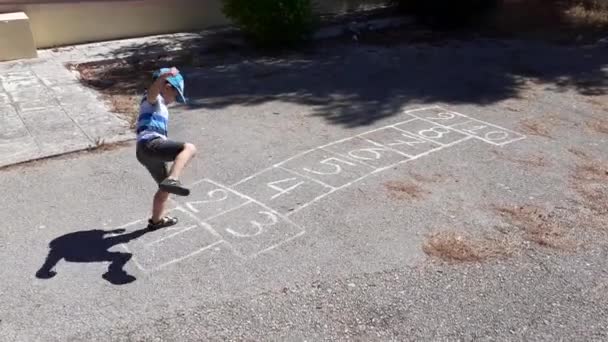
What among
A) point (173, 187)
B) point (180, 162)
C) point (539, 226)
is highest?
point (180, 162)

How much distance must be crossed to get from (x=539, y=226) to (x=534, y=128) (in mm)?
2392

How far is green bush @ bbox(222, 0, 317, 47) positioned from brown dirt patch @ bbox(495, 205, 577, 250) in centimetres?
584

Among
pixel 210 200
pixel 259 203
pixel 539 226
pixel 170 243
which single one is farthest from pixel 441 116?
pixel 170 243

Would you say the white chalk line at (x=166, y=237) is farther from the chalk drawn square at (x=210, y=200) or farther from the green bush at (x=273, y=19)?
the green bush at (x=273, y=19)

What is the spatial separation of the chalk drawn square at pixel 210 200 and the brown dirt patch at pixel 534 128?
335 cm

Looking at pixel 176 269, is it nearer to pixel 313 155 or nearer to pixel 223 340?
pixel 223 340

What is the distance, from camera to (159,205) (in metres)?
4.39

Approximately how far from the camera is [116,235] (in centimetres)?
444

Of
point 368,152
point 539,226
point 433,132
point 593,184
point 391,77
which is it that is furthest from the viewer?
point 391,77

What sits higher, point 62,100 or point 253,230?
point 62,100

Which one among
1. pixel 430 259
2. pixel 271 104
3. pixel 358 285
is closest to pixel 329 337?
pixel 358 285

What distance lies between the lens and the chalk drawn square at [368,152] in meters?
5.75

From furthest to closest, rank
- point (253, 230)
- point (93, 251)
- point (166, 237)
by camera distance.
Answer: point (253, 230), point (166, 237), point (93, 251)

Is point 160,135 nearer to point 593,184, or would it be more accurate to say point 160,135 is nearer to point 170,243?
point 170,243
